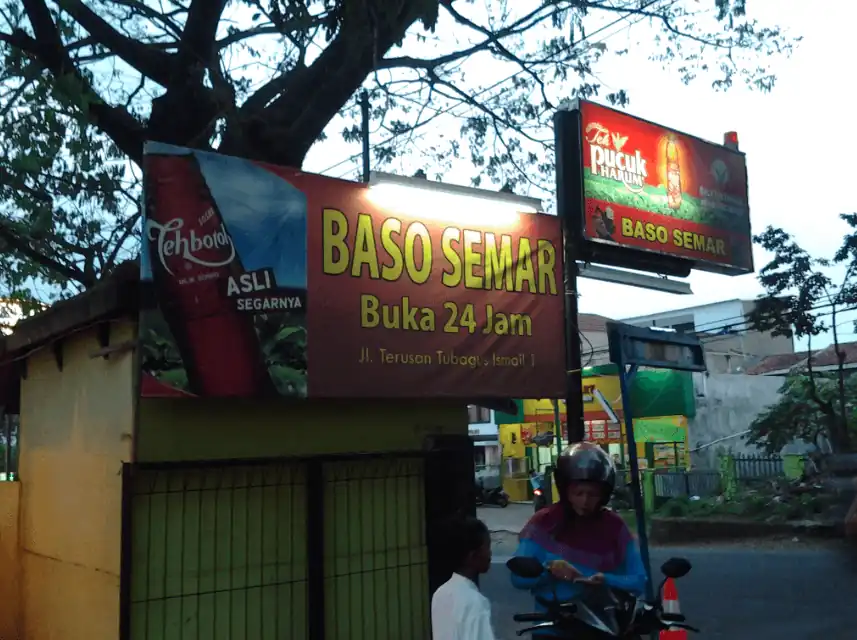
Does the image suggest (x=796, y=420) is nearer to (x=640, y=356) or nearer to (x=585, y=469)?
(x=640, y=356)

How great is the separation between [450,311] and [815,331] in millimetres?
13304

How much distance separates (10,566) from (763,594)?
8.28 metres

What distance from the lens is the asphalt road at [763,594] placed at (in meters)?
8.36

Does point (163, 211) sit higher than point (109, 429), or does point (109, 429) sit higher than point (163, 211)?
point (163, 211)

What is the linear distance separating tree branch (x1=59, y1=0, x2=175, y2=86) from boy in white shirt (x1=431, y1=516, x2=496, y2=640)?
6270 millimetres

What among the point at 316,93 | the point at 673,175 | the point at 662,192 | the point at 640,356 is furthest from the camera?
the point at 673,175

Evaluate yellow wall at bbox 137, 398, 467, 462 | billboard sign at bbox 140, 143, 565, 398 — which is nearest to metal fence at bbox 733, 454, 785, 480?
billboard sign at bbox 140, 143, 565, 398

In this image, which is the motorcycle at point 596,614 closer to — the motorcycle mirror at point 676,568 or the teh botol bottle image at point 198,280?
the motorcycle mirror at point 676,568

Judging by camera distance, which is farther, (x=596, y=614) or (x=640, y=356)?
(x=640, y=356)

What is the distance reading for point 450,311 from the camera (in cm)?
610

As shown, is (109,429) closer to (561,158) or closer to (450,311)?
(450,311)

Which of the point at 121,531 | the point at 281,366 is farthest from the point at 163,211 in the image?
the point at 121,531

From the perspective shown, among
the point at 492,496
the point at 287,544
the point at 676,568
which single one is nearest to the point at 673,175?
Answer: the point at 287,544

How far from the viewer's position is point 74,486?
5.75 meters
